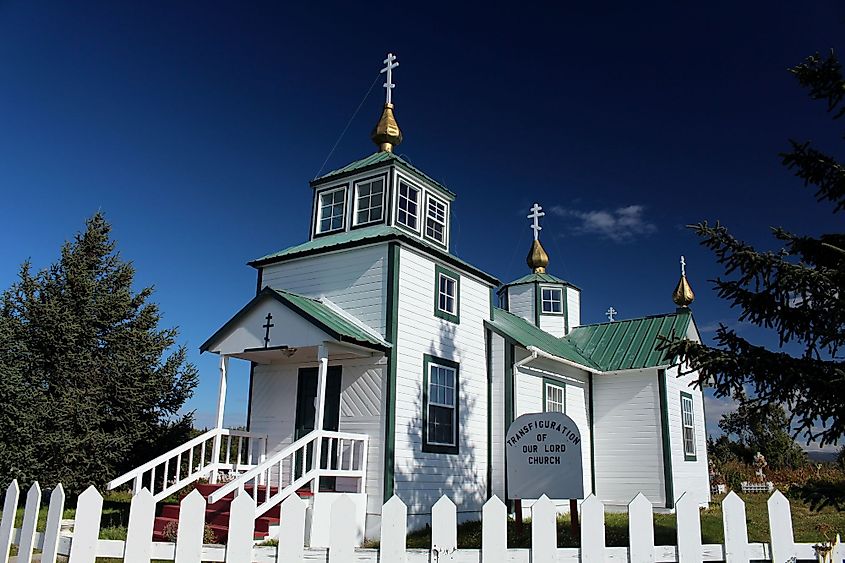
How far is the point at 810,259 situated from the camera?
25.6ft

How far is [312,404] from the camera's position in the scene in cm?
1371

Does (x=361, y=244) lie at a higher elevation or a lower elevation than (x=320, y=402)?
higher

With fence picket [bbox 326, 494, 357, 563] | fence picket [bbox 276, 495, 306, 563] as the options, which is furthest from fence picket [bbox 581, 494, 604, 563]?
fence picket [bbox 276, 495, 306, 563]

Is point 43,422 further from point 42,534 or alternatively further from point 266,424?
point 42,534

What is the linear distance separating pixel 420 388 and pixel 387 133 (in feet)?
20.8

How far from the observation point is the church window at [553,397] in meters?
17.0

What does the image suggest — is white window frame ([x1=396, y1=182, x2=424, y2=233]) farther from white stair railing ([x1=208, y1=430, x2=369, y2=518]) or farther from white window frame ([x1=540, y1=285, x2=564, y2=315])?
white window frame ([x1=540, y1=285, x2=564, y2=315])

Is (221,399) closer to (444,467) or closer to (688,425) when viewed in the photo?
(444,467)

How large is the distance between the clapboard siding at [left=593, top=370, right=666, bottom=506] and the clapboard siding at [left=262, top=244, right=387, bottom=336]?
8.72 metres

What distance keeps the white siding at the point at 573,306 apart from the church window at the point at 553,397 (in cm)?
591

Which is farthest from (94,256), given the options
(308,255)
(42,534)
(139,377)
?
(42,534)

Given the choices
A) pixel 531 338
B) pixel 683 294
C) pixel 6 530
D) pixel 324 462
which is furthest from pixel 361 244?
pixel 683 294

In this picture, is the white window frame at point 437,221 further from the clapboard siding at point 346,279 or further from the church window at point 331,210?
the clapboard siding at point 346,279

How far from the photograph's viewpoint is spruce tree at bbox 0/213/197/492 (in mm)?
15094
